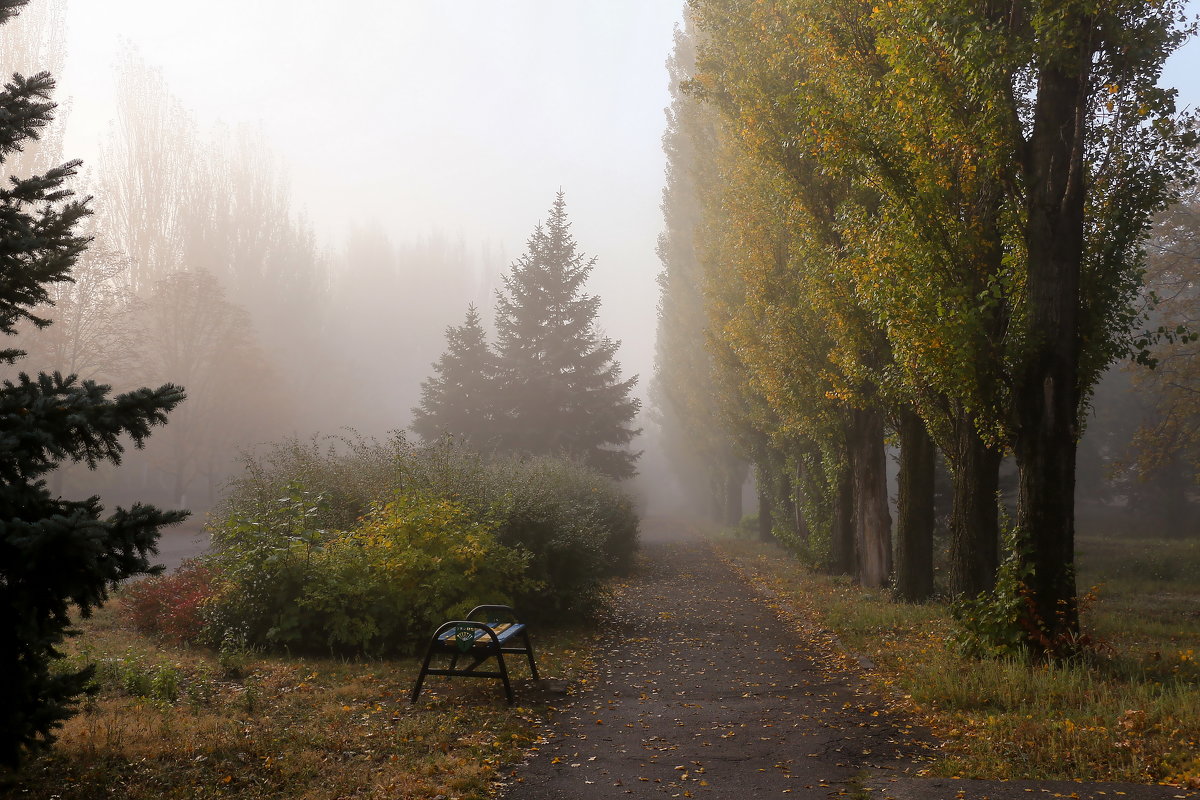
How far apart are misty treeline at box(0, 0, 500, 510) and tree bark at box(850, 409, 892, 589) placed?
62.4ft

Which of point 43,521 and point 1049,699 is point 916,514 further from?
point 43,521

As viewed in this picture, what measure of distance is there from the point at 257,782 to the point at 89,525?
216cm

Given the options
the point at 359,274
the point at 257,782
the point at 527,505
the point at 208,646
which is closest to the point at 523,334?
the point at 527,505

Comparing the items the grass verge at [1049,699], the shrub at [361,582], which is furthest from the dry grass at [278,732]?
the grass verge at [1049,699]

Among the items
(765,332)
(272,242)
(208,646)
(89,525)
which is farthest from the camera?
(272,242)

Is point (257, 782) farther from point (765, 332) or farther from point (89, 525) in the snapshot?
point (765, 332)

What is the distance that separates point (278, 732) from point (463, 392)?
24.3 metres

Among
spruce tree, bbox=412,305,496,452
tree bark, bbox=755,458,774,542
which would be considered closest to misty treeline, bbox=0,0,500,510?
spruce tree, bbox=412,305,496,452

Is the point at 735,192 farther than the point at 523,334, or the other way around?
the point at 523,334

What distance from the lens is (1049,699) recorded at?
6410 mm

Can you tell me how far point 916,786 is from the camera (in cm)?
481

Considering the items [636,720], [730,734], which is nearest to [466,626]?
[636,720]

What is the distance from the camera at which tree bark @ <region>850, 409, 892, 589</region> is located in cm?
1402

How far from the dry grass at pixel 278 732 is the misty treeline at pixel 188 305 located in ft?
62.9
